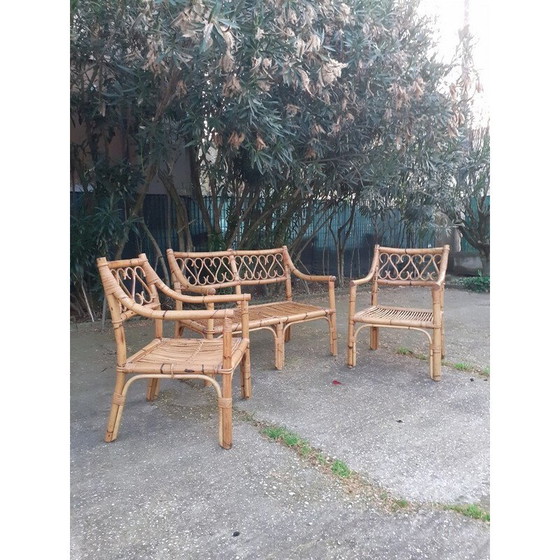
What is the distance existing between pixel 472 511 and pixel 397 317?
1.65 m

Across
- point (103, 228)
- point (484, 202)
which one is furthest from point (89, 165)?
point (484, 202)

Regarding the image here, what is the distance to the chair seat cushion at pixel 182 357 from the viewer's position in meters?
1.98

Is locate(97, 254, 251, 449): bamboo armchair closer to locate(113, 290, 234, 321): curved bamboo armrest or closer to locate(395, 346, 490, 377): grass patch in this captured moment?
locate(113, 290, 234, 321): curved bamboo armrest

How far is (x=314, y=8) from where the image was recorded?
2627mm

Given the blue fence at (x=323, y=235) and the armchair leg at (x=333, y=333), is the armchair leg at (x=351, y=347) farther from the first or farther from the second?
the blue fence at (x=323, y=235)

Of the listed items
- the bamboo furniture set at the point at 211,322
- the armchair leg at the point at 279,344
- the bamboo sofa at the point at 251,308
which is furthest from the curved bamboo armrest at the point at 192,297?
the armchair leg at the point at 279,344

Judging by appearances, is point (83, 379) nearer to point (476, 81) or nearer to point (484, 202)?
point (476, 81)

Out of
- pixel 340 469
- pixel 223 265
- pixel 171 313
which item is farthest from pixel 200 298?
pixel 223 265

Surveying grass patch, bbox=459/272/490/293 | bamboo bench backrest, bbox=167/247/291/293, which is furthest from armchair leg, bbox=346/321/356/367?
grass patch, bbox=459/272/490/293

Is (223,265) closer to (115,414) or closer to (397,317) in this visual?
(397,317)

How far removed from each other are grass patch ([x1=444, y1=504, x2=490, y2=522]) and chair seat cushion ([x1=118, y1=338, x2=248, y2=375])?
106 cm

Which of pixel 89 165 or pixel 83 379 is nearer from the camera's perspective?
pixel 83 379

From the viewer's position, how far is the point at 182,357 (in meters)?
2.16
